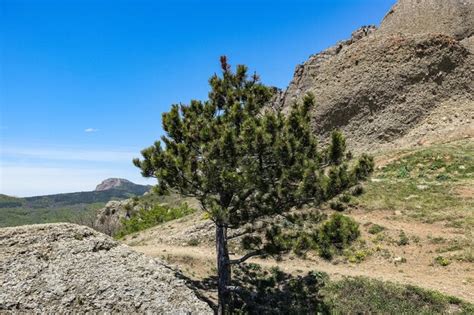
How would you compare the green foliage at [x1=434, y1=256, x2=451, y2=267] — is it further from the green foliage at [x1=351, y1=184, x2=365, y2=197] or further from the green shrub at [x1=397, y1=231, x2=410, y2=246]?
the green foliage at [x1=351, y1=184, x2=365, y2=197]

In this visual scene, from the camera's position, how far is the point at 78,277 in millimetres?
14570

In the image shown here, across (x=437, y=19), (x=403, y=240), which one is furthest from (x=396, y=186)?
(x=437, y=19)

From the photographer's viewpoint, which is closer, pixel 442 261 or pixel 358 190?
pixel 358 190

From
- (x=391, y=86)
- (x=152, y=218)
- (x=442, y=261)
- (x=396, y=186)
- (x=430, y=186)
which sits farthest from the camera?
Answer: (x=152, y=218)

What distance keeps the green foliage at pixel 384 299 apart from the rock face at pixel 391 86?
91.3 ft

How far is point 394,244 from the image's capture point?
72.8 ft

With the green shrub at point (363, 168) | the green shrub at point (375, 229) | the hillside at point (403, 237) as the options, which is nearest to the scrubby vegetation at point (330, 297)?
the hillside at point (403, 237)

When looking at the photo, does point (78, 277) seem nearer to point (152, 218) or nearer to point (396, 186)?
point (396, 186)

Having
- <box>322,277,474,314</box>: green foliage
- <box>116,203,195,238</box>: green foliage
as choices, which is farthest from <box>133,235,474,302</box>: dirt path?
<box>116,203,195,238</box>: green foliage

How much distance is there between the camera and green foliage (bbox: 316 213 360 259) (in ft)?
46.4

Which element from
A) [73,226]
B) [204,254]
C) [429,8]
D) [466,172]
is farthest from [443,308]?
[429,8]

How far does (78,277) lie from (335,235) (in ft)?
32.9

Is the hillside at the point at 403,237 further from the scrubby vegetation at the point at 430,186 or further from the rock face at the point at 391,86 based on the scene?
the rock face at the point at 391,86

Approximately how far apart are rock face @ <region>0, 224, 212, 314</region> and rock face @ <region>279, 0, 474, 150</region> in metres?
32.1
